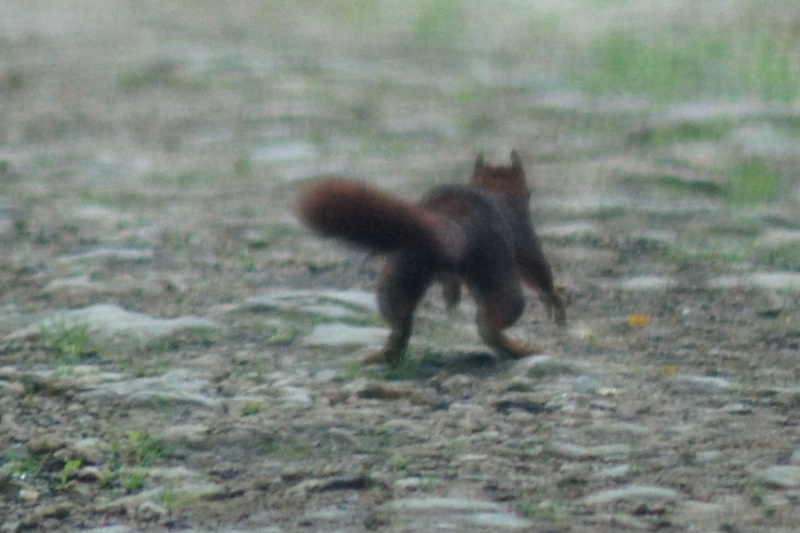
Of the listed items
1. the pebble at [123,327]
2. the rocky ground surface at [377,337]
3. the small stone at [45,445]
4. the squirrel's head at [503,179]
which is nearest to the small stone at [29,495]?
the rocky ground surface at [377,337]

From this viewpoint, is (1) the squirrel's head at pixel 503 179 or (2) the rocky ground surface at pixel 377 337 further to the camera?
(1) the squirrel's head at pixel 503 179

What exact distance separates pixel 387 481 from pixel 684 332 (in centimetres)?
164

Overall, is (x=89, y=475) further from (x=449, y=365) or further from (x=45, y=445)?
(x=449, y=365)

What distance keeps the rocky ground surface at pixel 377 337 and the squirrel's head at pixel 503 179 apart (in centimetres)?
45

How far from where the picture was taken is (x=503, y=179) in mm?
4656

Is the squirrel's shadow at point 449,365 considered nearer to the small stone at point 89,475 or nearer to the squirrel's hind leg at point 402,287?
the squirrel's hind leg at point 402,287

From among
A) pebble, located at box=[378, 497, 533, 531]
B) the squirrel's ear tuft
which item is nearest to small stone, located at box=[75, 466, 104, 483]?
pebble, located at box=[378, 497, 533, 531]

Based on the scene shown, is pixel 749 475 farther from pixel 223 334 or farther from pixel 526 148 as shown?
pixel 526 148

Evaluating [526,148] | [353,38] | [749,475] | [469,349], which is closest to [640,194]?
[526,148]

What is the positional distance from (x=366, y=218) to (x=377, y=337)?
0.91 meters

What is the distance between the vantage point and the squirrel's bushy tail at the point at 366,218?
3818mm

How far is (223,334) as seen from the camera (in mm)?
4789

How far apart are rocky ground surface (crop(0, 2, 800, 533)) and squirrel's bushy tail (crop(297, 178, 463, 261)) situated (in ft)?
0.62

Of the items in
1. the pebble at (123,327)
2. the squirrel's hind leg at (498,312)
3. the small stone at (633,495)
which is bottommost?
the small stone at (633,495)
